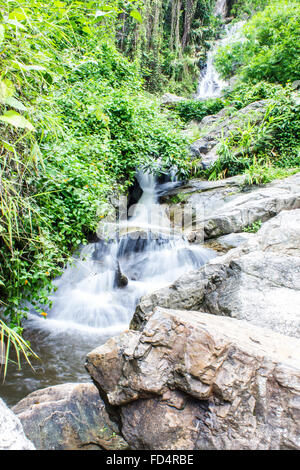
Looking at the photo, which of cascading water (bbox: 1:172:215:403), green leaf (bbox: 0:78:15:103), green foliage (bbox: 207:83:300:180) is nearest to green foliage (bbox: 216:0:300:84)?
green foliage (bbox: 207:83:300:180)

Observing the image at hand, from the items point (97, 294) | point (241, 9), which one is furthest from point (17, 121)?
point (241, 9)

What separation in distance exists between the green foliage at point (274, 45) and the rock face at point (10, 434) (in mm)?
13080

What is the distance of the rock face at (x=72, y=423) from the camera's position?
79.9 inches

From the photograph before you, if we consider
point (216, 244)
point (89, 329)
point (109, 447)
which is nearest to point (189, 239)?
point (216, 244)

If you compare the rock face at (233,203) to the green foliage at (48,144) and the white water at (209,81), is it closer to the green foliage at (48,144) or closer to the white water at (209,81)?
the green foliage at (48,144)

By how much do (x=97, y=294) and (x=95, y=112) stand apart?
10.2ft

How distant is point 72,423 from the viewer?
2127mm

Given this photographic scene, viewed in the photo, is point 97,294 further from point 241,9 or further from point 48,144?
point 241,9

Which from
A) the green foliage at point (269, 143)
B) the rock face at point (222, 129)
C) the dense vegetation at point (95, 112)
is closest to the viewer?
the dense vegetation at point (95, 112)

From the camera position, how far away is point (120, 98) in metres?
6.75

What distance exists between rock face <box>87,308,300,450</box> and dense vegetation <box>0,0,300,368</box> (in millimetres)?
979

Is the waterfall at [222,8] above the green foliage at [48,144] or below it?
above

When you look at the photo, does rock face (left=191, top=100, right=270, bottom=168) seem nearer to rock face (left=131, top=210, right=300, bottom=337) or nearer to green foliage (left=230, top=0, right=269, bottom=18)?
rock face (left=131, top=210, right=300, bottom=337)

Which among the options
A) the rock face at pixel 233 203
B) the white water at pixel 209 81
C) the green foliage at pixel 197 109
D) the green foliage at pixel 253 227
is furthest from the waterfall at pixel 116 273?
the white water at pixel 209 81
